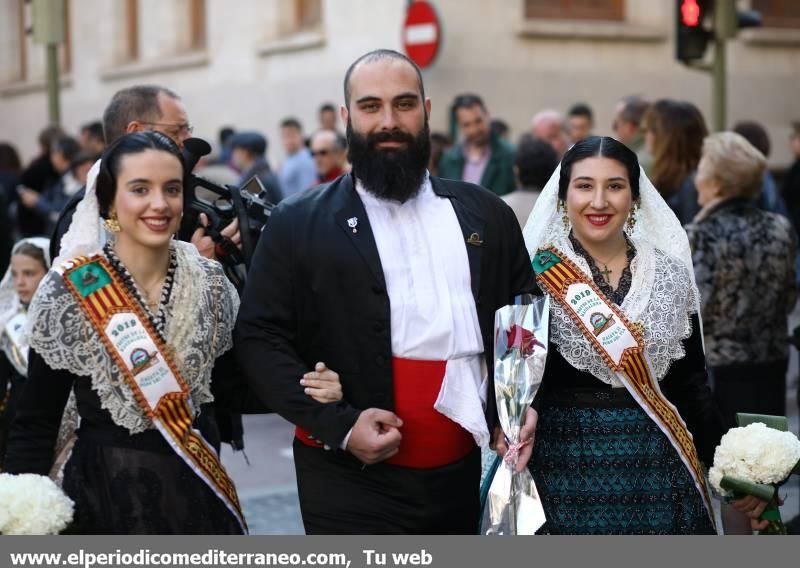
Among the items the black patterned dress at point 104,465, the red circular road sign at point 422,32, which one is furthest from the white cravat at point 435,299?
the red circular road sign at point 422,32

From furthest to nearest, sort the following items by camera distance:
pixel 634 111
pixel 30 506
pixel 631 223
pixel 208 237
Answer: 1. pixel 634 111
2. pixel 208 237
3. pixel 631 223
4. pixel 30 506

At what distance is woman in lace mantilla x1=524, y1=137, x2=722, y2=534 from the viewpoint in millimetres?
4688

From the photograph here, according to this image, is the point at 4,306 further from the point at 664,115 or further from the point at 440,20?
the point at 440,20

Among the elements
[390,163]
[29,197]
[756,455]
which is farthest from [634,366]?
[29,197]

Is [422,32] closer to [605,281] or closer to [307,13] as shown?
[307,13]

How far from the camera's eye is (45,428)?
14.1 ft

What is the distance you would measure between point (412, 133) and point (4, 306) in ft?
10.1

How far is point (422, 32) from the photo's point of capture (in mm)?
16406

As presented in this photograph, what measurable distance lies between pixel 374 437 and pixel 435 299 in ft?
1.47

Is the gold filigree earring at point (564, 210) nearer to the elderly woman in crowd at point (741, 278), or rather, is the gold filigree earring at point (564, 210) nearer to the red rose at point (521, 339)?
the red rose at point (521, 339)

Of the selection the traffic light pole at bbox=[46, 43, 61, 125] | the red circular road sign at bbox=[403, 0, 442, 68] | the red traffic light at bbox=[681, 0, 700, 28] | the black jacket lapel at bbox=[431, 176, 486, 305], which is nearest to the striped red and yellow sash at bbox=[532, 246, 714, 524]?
the black jacket lapel at bbox=[431, 176, 486, 305]

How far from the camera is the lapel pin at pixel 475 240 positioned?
4402 mm

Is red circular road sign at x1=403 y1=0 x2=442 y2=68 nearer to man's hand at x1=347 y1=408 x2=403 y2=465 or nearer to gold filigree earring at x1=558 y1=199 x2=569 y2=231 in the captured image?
gold filigree earring at x1=558 y1=199 x2=569 y2=231

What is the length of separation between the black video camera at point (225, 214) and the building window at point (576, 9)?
1243cm
